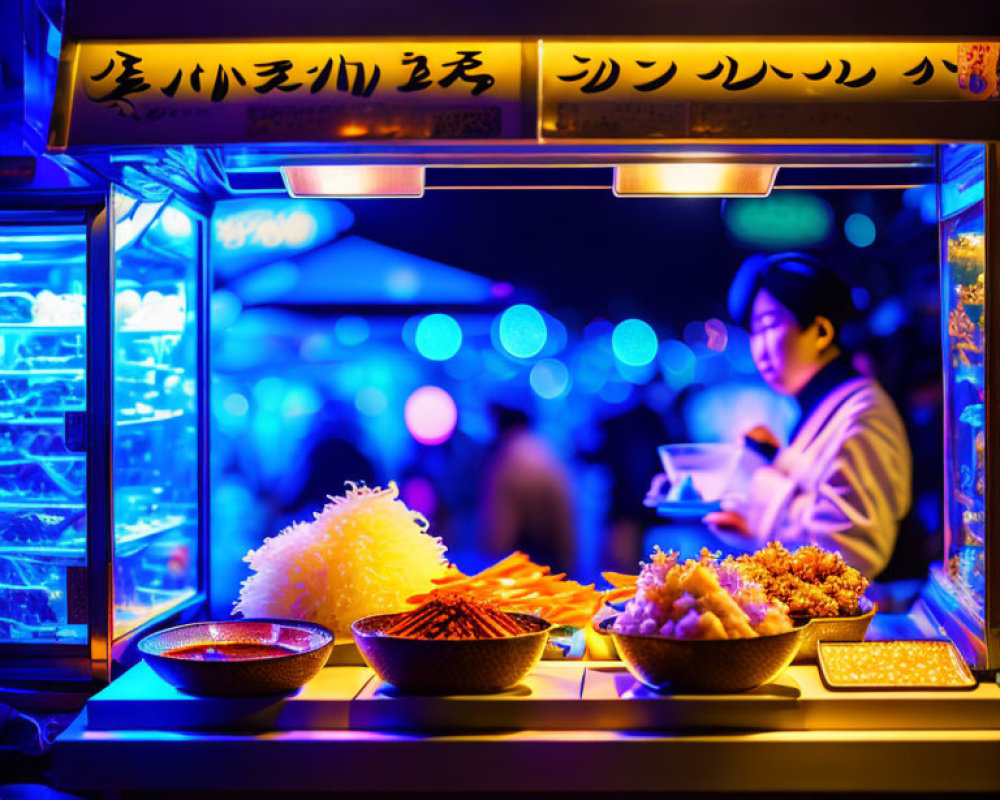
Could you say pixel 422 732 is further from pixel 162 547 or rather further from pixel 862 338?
pixel 862 338

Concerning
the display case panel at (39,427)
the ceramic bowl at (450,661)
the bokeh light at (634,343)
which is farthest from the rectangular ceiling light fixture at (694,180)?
the display case panel at (39,427)

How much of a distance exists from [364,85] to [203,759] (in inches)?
60.3

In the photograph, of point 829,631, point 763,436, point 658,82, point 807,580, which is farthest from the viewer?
point 763,436

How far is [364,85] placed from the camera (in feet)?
7.19

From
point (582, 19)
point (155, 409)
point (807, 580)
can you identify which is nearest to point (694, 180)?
point (582, 19)

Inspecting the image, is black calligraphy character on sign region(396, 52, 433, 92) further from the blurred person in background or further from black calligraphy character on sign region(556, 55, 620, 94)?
the blurred person in background

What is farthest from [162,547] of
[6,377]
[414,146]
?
[414,146]

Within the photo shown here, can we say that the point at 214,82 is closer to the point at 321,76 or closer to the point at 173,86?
the point at 173,86

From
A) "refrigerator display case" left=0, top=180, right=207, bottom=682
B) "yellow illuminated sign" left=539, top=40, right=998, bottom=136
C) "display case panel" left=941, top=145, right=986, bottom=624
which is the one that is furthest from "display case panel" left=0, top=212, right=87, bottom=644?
"display case panel" left=941, top=145, right=986, bottom=624

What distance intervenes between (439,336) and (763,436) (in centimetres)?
114

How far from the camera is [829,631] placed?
7.67 ft

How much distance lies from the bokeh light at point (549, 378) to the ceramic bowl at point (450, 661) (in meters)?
1.22

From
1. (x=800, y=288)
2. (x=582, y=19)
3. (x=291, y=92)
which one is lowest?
(x=800, y=288)

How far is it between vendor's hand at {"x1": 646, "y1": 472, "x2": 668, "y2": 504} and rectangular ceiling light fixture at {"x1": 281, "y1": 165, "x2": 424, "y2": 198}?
4.07 ft
